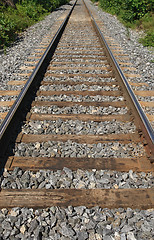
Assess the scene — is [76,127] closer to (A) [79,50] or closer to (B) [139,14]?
(A) [79,50]

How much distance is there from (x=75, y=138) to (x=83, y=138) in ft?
0.32

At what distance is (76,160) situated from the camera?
2367 millimetres

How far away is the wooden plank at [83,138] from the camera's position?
2.69 m

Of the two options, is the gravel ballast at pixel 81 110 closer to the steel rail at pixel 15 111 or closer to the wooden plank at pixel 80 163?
the steel rail at pixel 15 111

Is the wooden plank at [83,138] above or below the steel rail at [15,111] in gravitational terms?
below

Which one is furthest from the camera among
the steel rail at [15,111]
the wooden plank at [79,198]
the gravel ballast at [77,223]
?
the steel rail at [15,111]

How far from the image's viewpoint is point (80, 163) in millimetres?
2334

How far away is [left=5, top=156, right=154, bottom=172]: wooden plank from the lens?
2.28 m

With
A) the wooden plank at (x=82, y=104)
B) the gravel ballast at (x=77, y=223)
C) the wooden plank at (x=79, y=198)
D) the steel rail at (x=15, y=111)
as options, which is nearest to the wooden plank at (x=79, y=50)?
the steel rail at (x=15, y=111)

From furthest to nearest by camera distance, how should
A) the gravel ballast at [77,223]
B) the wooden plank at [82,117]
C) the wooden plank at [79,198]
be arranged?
the wooden plank at [82,117] → the wooden plank at [79,198] → the gravel ballast at [77,223]

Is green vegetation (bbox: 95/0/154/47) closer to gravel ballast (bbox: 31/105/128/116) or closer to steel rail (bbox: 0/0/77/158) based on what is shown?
steel rail (bbox: 0/0/77/158)

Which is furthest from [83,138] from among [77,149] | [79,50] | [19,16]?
[19,16]

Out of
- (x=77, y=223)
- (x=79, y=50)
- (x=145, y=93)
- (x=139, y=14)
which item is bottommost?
(x=77, y=223)

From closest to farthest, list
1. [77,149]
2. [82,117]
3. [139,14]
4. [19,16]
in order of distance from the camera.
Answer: [77,149] < [82,117] < [139,14] < [19,16]
